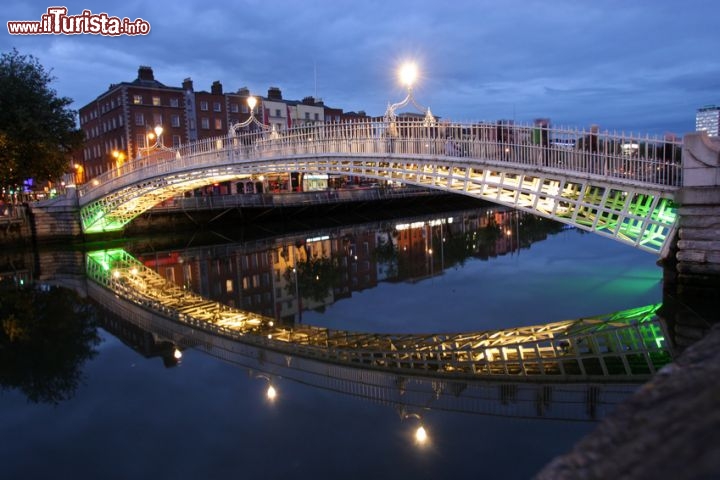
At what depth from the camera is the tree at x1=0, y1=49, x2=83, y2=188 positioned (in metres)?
23.1

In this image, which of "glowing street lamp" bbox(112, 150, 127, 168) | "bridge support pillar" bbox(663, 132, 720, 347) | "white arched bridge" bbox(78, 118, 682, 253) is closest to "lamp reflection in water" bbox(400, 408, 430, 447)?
"bridge support pillar" bbox(663, 132, 720, 347)

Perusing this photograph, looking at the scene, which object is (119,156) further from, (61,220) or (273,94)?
(61,220)

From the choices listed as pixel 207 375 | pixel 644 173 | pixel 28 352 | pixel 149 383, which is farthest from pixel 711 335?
pixel 28 352

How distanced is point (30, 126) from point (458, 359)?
23.9m

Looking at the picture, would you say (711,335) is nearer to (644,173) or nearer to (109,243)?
(644,173)

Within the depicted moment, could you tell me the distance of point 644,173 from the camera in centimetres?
1045

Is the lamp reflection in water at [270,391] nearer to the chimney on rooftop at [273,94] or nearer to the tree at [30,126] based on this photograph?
the tree at [30,126]

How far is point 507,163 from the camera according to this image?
462 inches

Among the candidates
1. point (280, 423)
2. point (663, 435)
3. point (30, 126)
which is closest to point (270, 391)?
point (280, 423)

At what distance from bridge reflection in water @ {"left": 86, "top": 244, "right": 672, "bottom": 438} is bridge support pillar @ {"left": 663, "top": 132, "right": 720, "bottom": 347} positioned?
97cm

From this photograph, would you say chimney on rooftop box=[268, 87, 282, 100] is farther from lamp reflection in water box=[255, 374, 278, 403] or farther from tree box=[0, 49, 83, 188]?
lamp reflection in water box=[255, 374, 278, 403]

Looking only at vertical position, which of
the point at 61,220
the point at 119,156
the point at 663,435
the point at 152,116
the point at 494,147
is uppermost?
the point at 152,116

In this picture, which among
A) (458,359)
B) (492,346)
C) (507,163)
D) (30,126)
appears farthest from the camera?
(30,126)

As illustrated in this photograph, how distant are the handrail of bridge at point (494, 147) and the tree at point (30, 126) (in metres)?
11.3
